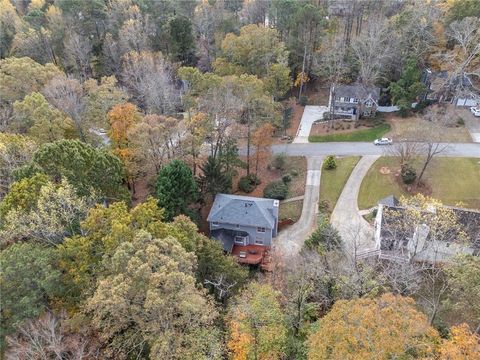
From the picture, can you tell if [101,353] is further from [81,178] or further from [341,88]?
[341,88]

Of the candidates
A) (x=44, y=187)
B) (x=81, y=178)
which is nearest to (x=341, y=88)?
(x=81, y=178)

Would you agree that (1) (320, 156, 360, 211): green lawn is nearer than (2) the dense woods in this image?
No

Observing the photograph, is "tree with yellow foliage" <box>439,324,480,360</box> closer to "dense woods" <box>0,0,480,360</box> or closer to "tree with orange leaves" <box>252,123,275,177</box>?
"dense woods" <box>0,0,480,360</box>

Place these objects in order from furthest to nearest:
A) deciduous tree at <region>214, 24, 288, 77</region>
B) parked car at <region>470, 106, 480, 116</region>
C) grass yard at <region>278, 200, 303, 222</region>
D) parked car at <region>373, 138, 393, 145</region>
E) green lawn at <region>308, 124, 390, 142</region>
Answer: deciduous tree at <region>214, 24, 288, 77</region> → parked car at <region>470, 106, 480, 116</region> → green lawn at <region>308, 124, 390, 142</region> → parked car at <region>373, 138, 393, 145</region> → grass yard at <region>278, 200, 303, 222</region>

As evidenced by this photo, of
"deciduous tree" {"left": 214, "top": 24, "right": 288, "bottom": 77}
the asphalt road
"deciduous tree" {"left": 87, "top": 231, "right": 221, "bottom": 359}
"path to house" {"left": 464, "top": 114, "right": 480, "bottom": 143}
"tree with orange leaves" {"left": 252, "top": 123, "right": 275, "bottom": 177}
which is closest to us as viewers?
"deciduous tree" {"left": 87, "top": 231, "right": 221, "bottom": 359}

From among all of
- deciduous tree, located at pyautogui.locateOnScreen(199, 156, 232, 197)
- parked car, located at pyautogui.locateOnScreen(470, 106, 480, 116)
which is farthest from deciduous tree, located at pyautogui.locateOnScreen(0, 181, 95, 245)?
parked car, located at pyautogui.locateOnScreen(470, 106, 480, 116)

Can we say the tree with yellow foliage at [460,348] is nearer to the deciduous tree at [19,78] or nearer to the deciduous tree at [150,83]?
the deciduous tree at [150,83]
